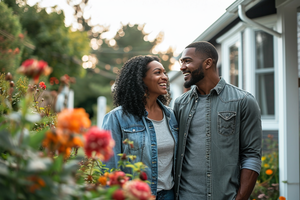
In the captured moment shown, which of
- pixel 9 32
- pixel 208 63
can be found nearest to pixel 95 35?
pixel 9 32

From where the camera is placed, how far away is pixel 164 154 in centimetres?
242

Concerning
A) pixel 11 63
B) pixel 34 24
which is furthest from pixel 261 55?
pixel 34 24

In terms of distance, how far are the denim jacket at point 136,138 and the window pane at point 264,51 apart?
11.6 ft

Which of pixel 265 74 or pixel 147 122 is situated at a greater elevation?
pixel 265 74

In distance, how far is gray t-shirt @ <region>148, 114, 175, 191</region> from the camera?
233 cm

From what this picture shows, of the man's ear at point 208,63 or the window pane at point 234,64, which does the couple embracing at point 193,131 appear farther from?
the window pane at point 234,64

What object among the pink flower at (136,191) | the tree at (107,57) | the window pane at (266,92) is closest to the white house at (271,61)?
the window pane at (266,92)

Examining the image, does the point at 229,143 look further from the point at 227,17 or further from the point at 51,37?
the point at 51,37

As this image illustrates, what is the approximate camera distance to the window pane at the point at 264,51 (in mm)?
5199

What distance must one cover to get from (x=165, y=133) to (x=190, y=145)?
0.80ft

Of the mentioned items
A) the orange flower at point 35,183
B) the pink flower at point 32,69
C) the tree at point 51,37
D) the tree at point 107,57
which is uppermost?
the tree at point 107,57

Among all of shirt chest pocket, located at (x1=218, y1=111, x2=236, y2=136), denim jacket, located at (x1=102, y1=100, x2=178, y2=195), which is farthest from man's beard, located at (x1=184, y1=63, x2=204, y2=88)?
denim jacket, located at (x1=102, y1=100, x2=178, y2=195)

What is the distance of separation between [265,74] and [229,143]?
3245 millimetres

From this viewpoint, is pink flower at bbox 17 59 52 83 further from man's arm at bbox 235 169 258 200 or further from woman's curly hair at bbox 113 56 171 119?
man's arm at bbox 235 169 258 200
